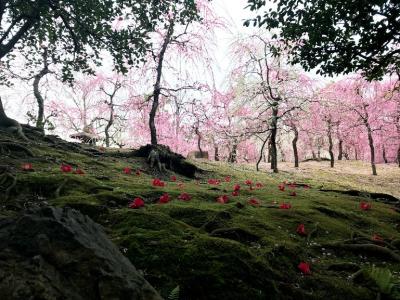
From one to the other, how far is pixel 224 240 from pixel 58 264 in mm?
2665

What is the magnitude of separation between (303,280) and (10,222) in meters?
3.58

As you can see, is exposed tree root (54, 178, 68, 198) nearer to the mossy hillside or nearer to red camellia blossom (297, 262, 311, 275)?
the mossy hillside

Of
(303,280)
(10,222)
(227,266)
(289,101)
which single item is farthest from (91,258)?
(289,101)

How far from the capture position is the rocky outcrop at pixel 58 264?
2.31 m

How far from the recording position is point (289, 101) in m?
28.0

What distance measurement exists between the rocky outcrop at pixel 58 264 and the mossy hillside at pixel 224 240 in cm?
120

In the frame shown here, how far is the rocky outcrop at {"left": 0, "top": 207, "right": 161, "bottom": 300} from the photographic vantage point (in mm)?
2312

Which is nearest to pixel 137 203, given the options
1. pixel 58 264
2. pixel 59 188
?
pixel 59 188

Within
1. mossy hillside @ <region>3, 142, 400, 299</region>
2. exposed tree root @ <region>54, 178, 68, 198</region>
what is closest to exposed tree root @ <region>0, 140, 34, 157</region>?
mossy hillside @ <region>3, 142, 400, 299</region>

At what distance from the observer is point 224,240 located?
4824 mm

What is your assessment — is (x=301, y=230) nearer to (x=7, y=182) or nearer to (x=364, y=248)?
(x=364, y=248)

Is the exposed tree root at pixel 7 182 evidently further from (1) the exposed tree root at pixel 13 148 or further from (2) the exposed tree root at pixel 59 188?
(1) the exposed tree root at pixel 13 148

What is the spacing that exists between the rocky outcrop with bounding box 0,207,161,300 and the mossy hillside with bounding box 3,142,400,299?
120cm

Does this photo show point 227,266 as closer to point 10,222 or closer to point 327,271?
point 327,271
